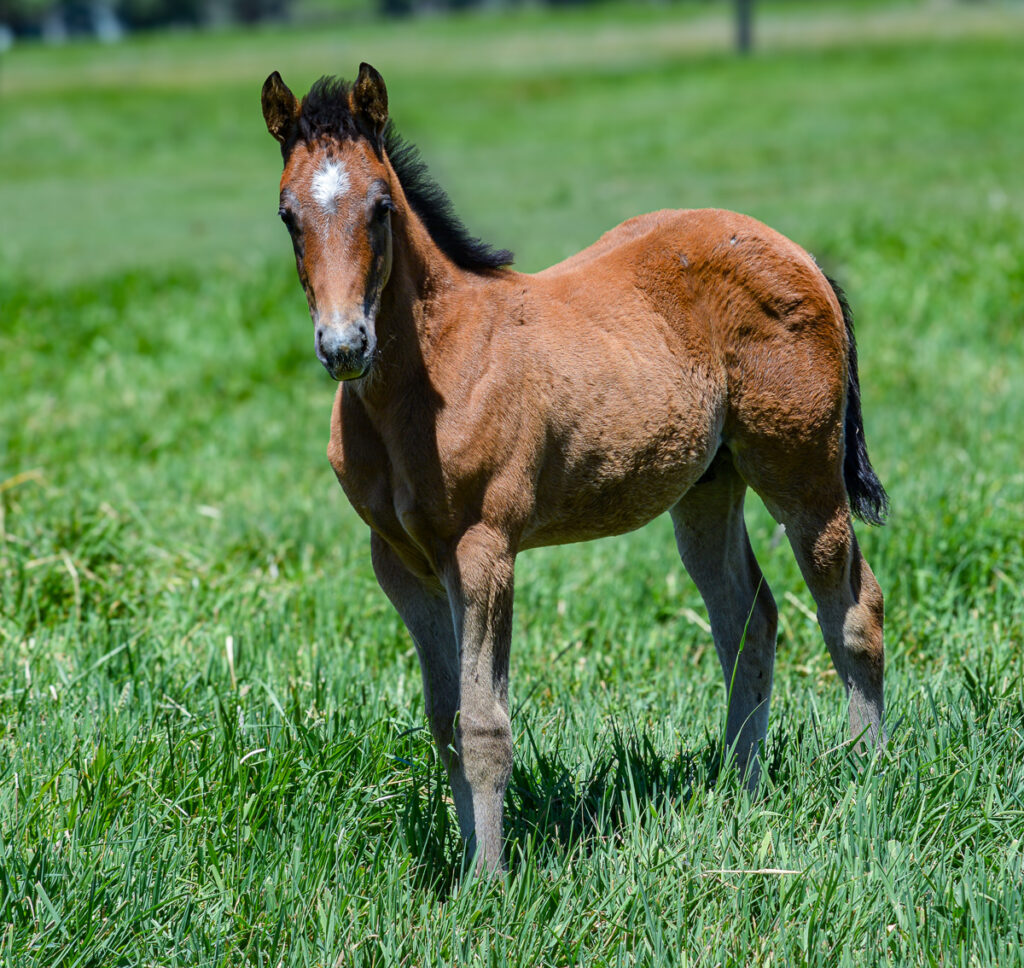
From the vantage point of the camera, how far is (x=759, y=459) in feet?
12.4

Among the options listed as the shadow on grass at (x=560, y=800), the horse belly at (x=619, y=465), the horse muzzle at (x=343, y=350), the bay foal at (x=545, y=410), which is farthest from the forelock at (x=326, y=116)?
the shadow on grass at (x=560, y=800)

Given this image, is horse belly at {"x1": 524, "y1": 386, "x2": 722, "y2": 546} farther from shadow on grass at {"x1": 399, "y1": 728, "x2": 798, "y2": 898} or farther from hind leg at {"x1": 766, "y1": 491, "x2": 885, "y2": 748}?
shadow on grass at {"x1": 399, "y1": 728, "x2": 798, "y2": 898}

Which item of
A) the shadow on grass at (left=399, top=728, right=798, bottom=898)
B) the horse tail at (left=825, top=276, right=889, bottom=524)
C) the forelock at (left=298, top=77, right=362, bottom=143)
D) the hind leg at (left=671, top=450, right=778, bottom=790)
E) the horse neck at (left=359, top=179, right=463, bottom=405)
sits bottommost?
the shadow on grass at (left=399, top=728, right=798, bottom=898)

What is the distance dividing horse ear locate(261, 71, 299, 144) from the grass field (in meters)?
1.03

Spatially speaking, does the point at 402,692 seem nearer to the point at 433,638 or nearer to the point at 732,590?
the point at 433,638

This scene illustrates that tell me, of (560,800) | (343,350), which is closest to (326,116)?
(343,350)

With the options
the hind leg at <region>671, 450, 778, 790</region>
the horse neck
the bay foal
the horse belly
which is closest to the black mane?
the bay foal

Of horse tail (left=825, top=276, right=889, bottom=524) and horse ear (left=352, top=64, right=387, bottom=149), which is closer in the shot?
horse ear (left=352, top=64, right=387, bottom=149)

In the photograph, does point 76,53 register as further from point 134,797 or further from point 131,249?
point 134,797

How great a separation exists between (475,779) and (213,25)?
282 feet

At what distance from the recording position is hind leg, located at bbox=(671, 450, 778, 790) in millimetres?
3998

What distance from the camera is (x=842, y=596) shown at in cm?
386

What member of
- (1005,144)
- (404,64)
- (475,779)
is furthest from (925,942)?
(404,64)

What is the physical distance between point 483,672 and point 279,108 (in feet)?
4.99
